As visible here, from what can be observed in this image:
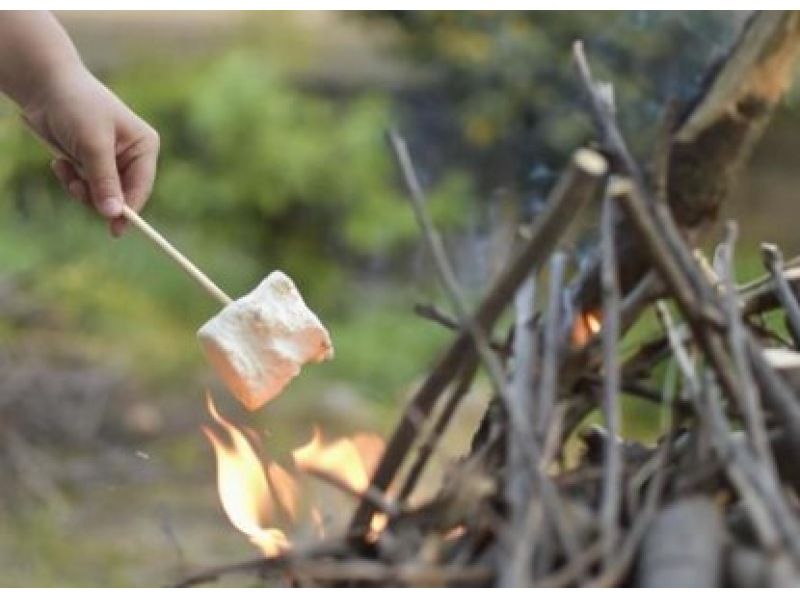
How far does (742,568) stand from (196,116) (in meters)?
3.65

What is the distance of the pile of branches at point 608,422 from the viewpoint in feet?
2.90

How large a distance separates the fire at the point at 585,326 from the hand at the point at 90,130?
0.48 m

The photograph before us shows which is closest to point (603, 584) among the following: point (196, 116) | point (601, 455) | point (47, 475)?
point (601, 455)

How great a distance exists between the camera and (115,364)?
154 inches

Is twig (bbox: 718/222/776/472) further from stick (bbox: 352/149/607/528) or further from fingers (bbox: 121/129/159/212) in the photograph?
fingers (bbox: 121/129/159/212)

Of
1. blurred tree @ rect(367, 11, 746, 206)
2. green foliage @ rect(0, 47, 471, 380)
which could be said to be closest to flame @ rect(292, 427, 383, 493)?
blurred tree @ rect(367, 11, 746, 206)

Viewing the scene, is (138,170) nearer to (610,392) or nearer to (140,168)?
(140,168)

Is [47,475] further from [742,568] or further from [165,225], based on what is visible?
[742,568]

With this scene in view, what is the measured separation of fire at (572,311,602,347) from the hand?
48 centimetres

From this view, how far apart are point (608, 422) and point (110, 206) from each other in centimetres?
63

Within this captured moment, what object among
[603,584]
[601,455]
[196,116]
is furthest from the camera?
[196,116]

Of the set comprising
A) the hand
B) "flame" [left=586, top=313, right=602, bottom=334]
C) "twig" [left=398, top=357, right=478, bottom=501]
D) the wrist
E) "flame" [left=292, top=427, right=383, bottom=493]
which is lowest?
"flame" [left=292, top=427, right=383, bottom=493]

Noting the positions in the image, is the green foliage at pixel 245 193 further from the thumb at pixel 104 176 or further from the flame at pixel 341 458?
the flame at pixel 341 458

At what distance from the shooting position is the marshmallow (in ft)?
4.10
